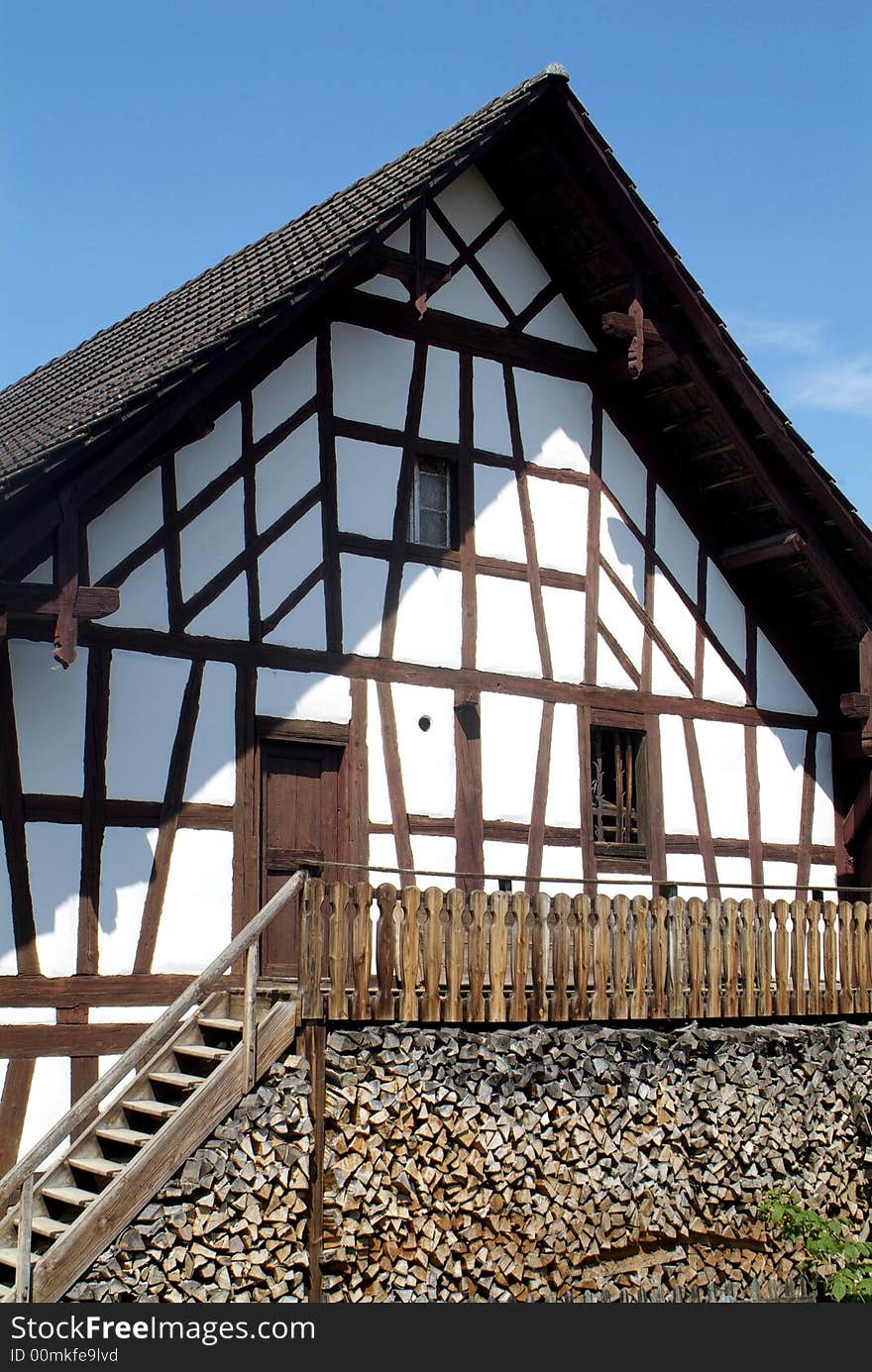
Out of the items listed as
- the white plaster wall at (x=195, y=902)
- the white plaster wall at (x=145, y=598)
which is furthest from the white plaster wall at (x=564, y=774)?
the white plaster wall at (x=145, y=598)

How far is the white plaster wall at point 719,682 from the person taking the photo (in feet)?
58.2

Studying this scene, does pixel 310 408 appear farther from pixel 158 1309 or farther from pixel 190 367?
pixel 158 1309

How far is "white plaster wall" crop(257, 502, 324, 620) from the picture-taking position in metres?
14.4

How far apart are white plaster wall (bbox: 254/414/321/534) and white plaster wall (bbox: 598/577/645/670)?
364 centimetres

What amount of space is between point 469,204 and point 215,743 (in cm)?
644

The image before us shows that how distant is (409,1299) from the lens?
11.5 metres

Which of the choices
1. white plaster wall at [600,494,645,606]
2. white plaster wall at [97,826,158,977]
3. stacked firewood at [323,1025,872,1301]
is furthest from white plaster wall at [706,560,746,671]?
white plaster wall at [97,826,158,977]

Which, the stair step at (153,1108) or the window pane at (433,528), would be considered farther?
the window pane at (433,528)

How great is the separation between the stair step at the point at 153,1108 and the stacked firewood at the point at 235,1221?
0.41 metres

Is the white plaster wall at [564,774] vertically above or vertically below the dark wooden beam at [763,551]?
below

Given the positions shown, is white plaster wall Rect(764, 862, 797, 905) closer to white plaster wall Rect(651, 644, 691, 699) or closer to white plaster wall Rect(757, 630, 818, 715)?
white plaster wall Rect(757, 630, 818, 715)

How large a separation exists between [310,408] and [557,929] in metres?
5.40

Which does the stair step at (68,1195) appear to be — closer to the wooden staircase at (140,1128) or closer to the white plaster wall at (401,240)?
the wooden staircase at (140,1128)

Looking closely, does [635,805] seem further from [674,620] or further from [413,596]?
[413,596]
